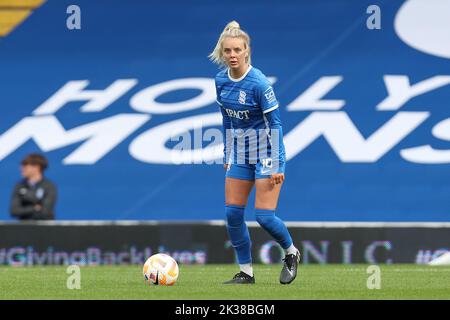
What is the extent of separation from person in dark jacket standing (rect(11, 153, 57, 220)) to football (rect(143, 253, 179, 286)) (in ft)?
16.7

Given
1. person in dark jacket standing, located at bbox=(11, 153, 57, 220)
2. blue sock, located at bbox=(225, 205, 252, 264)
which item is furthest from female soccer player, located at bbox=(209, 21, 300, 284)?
person in dark jacket standing, located at bbox=(11, 153, 57, 220)

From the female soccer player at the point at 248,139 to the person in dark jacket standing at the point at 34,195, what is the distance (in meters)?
5.25

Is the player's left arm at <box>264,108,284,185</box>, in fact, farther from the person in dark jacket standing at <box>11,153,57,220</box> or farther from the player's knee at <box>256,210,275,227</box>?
the person in dark jacket standing at <box>11,153,57,220</box>

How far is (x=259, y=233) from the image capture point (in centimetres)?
1322

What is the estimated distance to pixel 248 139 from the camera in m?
8.51

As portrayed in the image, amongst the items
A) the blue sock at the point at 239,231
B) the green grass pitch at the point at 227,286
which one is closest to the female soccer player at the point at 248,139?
the blue sock at the point at 239,231

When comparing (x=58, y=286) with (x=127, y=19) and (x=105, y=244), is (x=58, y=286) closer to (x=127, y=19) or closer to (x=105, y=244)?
(x=105, y=244)

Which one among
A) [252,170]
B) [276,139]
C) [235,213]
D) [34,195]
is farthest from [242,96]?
[34,195]

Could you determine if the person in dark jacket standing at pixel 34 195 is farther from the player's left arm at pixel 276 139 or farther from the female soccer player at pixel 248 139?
the player's left arm at pixel 276 139

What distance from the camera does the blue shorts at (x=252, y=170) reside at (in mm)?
8391

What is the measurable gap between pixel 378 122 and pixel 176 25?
10.1ft
